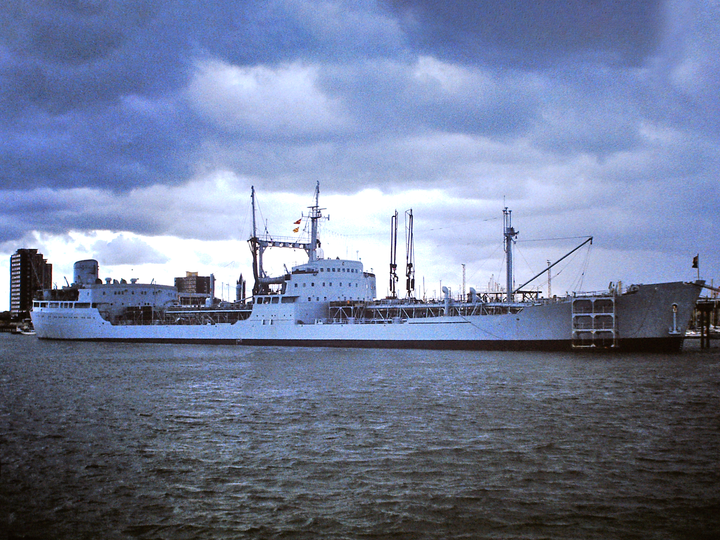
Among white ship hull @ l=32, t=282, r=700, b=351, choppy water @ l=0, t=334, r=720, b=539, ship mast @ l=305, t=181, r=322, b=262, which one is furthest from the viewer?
ship mast @ l=305, t=181, r=322, b=262

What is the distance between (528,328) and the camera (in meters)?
45.1

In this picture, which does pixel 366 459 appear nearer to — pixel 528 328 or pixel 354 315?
pixel 528 328

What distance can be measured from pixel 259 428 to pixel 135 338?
Answer: 5597cm

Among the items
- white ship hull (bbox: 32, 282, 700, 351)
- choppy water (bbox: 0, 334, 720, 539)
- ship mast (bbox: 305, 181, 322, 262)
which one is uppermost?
ship mast (bbox: 305, 181, 322, 262)

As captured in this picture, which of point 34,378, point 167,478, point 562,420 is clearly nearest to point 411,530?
point 167,478

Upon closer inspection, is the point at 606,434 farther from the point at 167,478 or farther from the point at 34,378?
the point at 34,378

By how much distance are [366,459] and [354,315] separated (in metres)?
43.7

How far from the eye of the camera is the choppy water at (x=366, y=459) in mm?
10172

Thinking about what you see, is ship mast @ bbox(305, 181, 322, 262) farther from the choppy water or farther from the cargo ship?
the choppy water

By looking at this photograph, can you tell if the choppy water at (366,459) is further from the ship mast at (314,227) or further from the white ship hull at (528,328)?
the ship mast at (314,227)

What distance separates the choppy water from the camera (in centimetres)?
1017

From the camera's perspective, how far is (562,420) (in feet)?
60.2

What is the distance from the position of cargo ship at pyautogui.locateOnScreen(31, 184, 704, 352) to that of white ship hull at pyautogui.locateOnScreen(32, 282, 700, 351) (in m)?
0.09

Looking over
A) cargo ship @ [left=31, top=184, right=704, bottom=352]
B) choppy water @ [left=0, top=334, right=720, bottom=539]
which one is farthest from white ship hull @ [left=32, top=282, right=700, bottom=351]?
choppy water @ [left=0, top=334, right=720, bottom=539]
